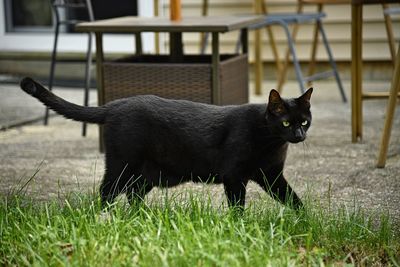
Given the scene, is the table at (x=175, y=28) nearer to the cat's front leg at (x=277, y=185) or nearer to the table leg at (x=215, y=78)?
the table leg at (x=215, y=78)

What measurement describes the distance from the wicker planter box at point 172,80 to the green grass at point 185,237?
133 cm

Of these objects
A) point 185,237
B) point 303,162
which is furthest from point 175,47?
point 185,237

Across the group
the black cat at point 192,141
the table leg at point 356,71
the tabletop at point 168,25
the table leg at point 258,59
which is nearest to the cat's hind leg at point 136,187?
the black cat at point 192,141

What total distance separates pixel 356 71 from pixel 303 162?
74cm

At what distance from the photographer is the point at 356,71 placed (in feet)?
16.4

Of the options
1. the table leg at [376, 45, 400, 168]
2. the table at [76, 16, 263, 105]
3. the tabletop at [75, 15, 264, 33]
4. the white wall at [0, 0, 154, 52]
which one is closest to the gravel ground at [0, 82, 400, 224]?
the table leg at [376, 45, 400, 168]

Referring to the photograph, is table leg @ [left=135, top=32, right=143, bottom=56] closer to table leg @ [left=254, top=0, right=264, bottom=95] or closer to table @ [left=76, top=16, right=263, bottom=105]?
table @ [left=76, top=16, right=263, bottom=105]

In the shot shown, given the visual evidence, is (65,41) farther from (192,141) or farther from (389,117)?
(192,141)

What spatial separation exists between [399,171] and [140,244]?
2.00 m

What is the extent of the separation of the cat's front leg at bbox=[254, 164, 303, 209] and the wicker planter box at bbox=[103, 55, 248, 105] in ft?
3.61

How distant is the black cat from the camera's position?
10.9ft

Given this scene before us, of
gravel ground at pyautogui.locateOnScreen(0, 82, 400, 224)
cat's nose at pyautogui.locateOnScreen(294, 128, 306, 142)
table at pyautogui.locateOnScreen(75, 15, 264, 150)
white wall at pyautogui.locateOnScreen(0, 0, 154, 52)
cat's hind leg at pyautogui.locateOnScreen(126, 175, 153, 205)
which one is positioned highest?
table at pyautogui.locateOnScreen(75, 15, 264, 150)

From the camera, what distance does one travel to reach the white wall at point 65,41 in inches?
309

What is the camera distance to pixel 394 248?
293cm
